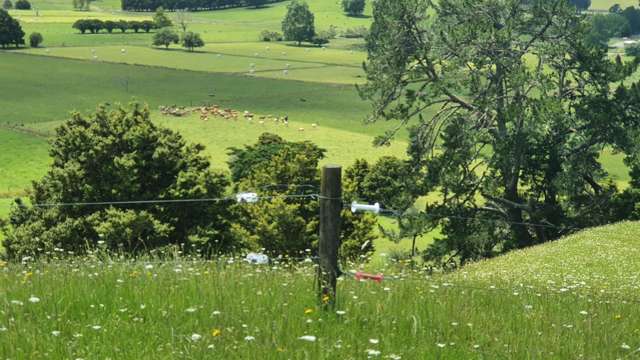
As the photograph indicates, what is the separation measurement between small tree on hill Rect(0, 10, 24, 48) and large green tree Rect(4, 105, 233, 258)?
15851cm

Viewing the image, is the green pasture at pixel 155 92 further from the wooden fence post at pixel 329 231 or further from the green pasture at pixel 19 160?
the wooden fence post at pixel 329 231

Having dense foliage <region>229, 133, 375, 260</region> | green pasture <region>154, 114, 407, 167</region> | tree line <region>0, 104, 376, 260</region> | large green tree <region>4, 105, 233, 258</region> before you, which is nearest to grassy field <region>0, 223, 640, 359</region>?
tree line <region>0, 104, 376, 260</region>

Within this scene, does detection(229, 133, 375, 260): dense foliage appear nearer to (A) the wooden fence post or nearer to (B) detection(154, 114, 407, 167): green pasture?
(A) the wooden fence post

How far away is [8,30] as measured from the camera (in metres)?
195

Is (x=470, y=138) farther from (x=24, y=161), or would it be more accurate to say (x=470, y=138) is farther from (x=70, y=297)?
(x=24, y=161)

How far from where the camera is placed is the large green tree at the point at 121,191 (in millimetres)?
40500

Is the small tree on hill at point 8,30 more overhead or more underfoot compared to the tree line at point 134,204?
more overhead

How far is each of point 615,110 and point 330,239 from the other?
42552 mm

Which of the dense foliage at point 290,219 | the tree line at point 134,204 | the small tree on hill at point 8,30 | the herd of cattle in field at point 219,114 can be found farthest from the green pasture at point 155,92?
the tree line at point 134,204

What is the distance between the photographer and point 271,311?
9.64m

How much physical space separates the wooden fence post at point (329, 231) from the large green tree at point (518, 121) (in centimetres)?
3791

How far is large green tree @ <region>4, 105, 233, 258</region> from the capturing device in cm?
4050

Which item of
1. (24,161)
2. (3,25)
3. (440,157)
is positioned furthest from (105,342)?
(3,25)

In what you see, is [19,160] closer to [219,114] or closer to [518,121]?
[219,114]
